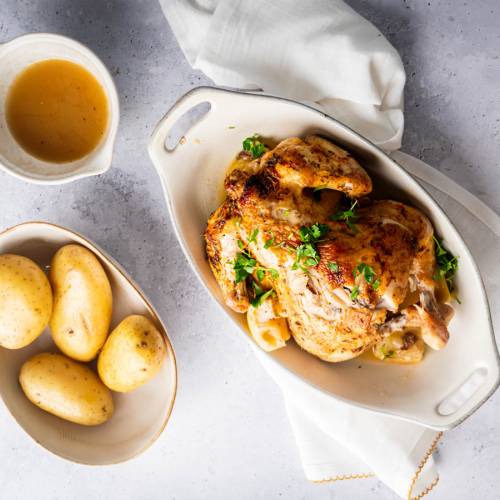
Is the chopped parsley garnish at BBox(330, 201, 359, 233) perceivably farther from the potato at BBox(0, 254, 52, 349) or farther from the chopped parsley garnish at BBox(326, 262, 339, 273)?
the potato at BBox(0, 254, 52, 349)

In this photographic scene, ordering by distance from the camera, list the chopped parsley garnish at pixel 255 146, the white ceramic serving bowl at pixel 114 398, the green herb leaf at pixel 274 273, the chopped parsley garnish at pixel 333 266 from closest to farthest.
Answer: the chopped parsley garnish at pixel 333 266
the green herb leaf at pixel 274 273
the chopped parsley garnish at pixel 255 146
the white ceramic serving bowl at pixel 114 398

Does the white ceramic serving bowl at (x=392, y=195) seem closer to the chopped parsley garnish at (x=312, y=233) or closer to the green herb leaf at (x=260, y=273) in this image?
the green herb leaf at (x=260, y=273)

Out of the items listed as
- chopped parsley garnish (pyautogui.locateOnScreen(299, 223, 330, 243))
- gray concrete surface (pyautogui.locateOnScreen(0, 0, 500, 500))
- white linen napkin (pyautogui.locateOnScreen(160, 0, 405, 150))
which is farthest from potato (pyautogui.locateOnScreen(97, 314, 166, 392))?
white linen napkin (pyautogui.locateOnScreen(160, 0, 405, 150))

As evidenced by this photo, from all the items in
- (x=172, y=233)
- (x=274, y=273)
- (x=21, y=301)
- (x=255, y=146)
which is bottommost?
(x=21, y=301)

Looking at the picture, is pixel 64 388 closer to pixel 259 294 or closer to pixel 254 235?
pixel 259 294

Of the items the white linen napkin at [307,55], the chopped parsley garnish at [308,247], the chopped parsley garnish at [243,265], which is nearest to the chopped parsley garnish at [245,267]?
the chopped parsley garnish at [243,265]

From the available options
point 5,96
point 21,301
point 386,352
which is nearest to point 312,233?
point 386,352
